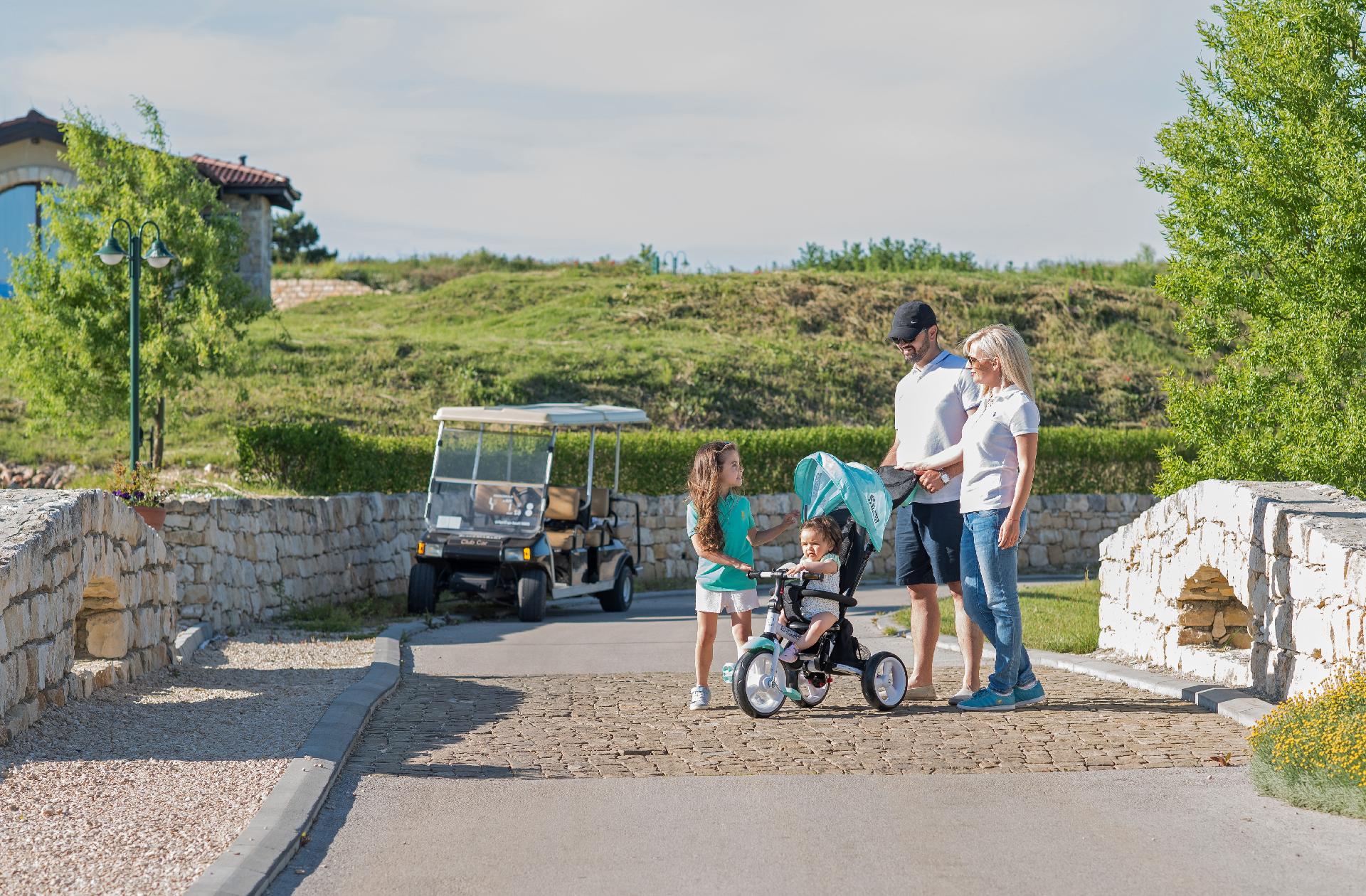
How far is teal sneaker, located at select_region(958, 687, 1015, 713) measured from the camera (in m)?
7.36

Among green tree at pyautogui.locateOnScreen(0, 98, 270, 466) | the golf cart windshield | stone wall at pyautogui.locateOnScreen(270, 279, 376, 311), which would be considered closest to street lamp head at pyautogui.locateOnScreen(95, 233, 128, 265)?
green tree at pyautogui.locateOnScreen(0, 98, 270, 466)

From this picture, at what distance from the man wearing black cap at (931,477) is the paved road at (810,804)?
0.48 metres

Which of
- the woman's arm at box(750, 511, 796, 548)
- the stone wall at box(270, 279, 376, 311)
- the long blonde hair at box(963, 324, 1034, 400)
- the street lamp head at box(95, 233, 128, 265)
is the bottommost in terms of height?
the woman's arm at box(750, 511, 796, 548)

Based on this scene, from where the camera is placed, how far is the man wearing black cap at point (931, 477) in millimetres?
7477

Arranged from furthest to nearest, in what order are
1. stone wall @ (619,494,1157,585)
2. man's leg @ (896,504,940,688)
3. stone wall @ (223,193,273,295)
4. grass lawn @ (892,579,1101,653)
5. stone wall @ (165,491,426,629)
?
stone wall @ (223,193,273,295) < stone wall @ (619,494,1157,585) < stone wall @ (165,491,426,629) < grass lawn @ (892,579,1101,653) < man's leg @ (896,504,940,688)

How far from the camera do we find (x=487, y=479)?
1541 cm

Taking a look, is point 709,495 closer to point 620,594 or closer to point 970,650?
point 970,650

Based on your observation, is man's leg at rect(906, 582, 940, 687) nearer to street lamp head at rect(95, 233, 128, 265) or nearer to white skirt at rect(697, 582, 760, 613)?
white skirt at rect(697, 582, 760, 613)

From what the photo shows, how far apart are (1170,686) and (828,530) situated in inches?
91.3

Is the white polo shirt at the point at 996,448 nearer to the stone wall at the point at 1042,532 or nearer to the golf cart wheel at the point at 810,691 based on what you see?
the golf cart wheel at the point at 810,691

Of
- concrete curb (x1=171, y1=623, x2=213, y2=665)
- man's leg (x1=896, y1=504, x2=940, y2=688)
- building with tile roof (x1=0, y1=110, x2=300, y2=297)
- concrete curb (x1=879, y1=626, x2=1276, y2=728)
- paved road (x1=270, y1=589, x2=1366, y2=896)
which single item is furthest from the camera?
building with tile roof (x1=0, y1=110, x2=300, y2=297)

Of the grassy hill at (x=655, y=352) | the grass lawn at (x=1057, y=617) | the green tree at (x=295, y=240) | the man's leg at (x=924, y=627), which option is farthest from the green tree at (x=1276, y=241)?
the green tree at (x=295, y=240)

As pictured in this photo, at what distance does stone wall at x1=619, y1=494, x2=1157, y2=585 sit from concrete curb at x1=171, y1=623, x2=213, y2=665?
10121mm

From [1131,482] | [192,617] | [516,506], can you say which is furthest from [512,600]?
[1131,482]
